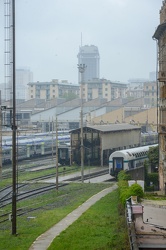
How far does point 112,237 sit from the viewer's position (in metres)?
21.6

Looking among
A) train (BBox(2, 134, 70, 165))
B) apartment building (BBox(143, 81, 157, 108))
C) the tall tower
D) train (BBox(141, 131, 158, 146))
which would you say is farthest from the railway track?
apartment building (BBox(143, 81, 157, 108))

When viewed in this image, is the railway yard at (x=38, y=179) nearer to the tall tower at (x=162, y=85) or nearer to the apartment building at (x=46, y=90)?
the tall tower at (x=162, y=85)

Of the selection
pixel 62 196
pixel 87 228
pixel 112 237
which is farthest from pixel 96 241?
pixel 62 196

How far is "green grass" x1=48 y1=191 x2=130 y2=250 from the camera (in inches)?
797

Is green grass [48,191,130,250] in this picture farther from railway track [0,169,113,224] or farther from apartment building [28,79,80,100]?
apartment building [28,79,80,100]

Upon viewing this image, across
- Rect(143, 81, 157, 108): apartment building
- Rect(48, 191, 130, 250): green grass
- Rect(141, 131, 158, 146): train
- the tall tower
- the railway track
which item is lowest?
the railway track

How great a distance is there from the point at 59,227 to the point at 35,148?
45764mm

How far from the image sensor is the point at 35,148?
231 feet

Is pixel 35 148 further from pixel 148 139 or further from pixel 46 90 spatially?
pixel 46 90

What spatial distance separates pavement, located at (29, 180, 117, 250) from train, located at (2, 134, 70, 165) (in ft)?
85.4

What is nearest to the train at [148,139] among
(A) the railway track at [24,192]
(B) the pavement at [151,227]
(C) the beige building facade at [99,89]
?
(A) the railway track at [24,192]

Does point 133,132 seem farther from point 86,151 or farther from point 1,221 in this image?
point 1,221

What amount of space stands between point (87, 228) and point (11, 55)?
7.75 metres

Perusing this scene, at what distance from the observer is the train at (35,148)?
6131cm
